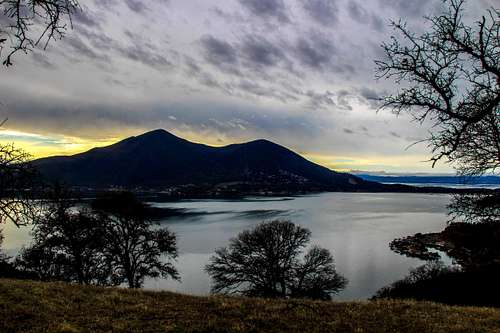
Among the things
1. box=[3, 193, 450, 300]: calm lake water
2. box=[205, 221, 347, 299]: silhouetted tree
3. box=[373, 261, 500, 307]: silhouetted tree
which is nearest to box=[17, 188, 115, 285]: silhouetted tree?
box=[205, 221, 347, 299]: silhouetted tree

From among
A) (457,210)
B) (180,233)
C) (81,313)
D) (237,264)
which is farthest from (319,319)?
(180,233)

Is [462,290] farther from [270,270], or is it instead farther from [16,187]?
[16,187]

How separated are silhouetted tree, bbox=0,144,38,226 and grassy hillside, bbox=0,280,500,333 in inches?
188

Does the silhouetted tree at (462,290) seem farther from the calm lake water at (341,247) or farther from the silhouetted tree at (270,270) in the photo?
the calm lake water at (341,247)

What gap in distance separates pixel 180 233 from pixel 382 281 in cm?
6109

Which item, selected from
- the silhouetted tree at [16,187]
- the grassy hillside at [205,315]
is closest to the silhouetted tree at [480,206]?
the grassy hillside at [205,315]

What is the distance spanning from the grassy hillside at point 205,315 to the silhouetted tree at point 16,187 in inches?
188

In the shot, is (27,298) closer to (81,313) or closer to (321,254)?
(81,313)

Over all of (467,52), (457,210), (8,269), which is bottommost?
(8,269)

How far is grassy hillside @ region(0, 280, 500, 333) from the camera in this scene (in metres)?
9.09

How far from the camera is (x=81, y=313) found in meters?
10.3

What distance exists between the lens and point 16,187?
501 centimetres

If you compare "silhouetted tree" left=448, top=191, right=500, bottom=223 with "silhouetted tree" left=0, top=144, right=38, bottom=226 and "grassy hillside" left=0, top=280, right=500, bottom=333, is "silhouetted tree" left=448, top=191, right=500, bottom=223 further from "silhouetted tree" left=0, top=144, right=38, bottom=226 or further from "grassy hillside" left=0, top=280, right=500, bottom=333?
"silhouetted tree" left=0, top=144, right=38, bottom=226

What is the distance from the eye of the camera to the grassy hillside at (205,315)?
9.09 meters
